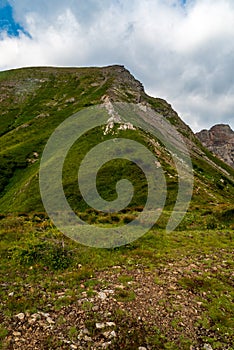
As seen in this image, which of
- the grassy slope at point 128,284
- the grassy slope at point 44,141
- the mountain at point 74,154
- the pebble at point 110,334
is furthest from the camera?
the grassy slope at point 44,141

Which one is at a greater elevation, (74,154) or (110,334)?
(74,154)

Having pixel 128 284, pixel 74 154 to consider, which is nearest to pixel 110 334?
pixel 128 284

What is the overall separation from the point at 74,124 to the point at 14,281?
103091mm

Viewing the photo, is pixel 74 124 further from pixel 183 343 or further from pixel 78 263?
pixel 183 343

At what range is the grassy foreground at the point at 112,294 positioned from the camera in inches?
397

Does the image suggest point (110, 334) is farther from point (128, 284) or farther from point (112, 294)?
point (128, 284)

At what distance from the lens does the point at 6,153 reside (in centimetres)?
10094

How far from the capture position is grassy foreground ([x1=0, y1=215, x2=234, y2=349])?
397 inches

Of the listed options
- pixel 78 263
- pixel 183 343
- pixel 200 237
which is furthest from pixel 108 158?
pixel 183 343

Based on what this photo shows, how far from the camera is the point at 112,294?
41.5ft

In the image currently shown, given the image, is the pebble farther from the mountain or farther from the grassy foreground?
the mountain

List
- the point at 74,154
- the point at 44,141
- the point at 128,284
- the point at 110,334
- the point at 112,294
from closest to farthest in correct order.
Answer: the point at 110,334 → the point at 112,294 → the point at 128,284 → the point at 74,154 → the point at 44,141

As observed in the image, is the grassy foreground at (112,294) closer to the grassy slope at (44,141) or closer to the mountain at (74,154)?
the mountain at (74,154)

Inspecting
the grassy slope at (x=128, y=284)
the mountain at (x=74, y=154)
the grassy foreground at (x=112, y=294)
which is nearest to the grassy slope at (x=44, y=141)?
the mountain at (x=74, y=154)
